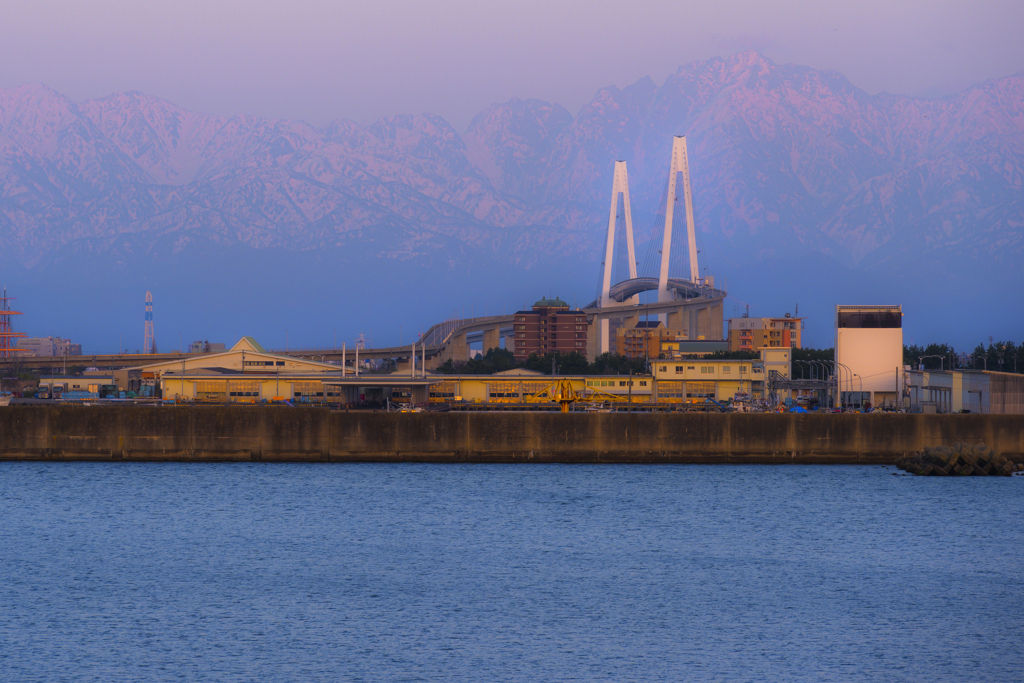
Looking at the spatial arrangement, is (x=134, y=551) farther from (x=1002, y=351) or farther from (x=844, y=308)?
(x=1002, y=351)

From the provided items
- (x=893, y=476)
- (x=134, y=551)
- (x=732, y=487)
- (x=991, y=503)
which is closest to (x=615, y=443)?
(x=732, y=487)

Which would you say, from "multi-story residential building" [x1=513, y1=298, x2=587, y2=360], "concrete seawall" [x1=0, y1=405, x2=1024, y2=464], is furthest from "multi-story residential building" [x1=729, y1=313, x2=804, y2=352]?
"concrete seawall" [x1=0, y1=405, x2=1024, y2=464]

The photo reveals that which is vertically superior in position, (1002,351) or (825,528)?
(1002,351)

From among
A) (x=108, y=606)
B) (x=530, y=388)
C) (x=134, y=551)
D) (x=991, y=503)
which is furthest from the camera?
(x=530, y=388)

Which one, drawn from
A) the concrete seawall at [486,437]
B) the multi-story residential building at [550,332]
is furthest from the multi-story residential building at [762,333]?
the concrete seawall at [486,437]

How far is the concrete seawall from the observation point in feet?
119

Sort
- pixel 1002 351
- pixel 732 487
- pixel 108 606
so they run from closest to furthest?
1. pixel 108 606
2. pixel 732 487
3. pixel 1002 351

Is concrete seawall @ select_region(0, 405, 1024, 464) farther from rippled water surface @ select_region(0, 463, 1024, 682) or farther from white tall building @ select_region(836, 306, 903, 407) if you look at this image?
white tall building @ select_region(836, 306, 903, 407)

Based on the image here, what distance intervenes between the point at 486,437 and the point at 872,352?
2669 centimetres

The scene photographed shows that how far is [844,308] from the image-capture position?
5559cm

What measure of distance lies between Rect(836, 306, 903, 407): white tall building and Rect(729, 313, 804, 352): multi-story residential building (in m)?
79.5

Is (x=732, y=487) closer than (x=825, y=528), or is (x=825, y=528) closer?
(x=825, y=528)

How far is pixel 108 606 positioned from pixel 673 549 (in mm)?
11703

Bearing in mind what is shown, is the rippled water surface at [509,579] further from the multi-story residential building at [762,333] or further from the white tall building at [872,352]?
the multi-story residential building at [762,333]
